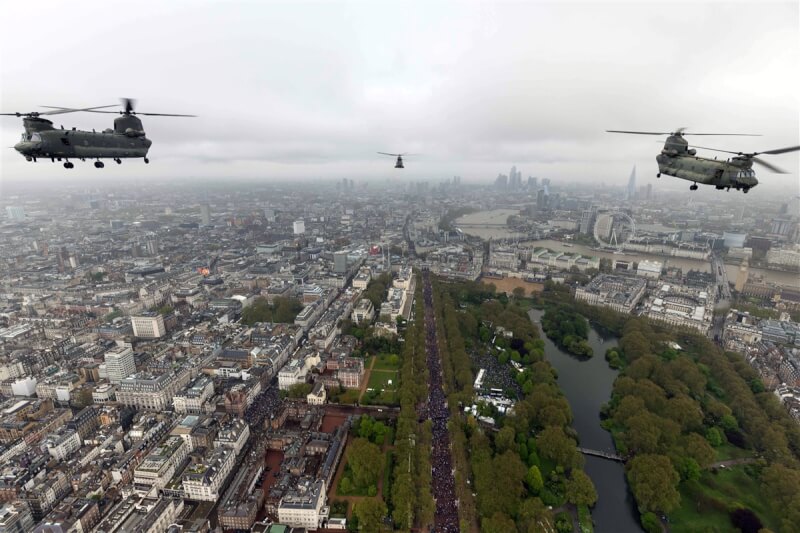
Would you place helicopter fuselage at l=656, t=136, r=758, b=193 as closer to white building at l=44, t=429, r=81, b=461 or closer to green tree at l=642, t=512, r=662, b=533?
green tree at l=642, t=512, r=662, b=533

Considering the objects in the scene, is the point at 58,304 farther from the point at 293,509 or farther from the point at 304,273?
→ the point at 293,509

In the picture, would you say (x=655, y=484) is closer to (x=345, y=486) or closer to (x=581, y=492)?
(x=581, y=492)

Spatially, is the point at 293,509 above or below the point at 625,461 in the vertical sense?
above

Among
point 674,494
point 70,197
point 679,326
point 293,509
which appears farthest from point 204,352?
point 70,197

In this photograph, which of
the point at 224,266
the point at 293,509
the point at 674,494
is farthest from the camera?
the point at 224,266

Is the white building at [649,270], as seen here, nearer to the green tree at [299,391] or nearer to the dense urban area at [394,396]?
the dense urban area at [394,396]

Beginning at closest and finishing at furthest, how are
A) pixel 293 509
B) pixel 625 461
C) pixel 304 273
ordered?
pixel 293 509
pixel 625 461
pixel 304 273

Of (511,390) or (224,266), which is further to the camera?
(224,266)
